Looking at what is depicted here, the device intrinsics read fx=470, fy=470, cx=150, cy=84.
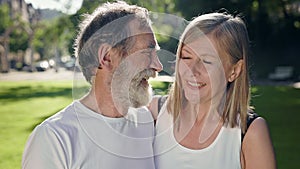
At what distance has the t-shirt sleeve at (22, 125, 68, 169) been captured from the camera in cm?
157

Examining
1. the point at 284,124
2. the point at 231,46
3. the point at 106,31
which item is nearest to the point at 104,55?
the point at 106,31

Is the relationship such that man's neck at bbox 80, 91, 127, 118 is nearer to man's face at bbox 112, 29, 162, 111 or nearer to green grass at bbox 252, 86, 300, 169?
man's face at bbox 112, 29, 162, 111

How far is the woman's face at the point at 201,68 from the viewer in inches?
75.4

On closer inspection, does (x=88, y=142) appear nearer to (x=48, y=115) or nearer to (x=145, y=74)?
(x=145, y=74)

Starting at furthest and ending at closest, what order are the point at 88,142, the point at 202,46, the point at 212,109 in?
the point at 212,109
the point at 202,46
the point at 88,142

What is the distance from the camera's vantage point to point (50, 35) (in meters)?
41.8

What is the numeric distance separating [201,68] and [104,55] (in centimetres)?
42

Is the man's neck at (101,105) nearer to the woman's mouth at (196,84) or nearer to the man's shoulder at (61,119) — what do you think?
the man's shoulder at (61,119)

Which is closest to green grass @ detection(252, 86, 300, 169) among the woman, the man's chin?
the woman

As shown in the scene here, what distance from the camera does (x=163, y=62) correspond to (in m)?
1.97

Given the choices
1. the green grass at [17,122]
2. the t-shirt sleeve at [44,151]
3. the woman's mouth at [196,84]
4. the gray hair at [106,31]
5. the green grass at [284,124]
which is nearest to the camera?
the t-shirt sleeve at [44,151]

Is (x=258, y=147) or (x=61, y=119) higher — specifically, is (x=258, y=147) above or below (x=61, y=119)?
below

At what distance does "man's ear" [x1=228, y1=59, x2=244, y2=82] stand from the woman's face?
28 mm

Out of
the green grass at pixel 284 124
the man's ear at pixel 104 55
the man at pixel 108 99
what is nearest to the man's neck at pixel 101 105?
the man at pixel 108 99
